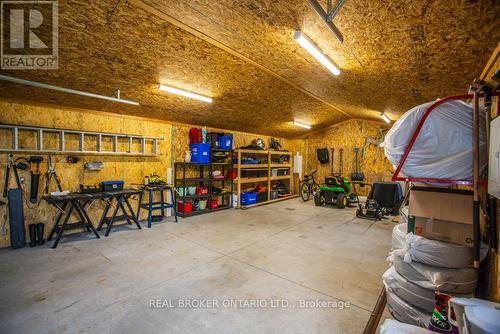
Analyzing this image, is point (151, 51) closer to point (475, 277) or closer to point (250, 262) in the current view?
point (250, 262)

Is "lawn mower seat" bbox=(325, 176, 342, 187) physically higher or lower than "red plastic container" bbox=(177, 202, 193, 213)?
higher

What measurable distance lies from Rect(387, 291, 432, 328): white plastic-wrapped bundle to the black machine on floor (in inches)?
156

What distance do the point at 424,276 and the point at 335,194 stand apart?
5.23m

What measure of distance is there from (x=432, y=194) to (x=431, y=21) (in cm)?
157

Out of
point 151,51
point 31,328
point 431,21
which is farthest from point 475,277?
point 151,51

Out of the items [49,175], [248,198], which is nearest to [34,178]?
[49,175]

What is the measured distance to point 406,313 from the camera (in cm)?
187

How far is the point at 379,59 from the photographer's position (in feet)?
9.86

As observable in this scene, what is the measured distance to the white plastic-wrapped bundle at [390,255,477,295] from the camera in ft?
5.51

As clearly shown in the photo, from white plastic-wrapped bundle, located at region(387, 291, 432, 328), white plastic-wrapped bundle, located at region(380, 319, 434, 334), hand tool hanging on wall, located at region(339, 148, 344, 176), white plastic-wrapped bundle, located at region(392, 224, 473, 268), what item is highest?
hand tool hanging on wall, located at region(339, 148, 344, 176)

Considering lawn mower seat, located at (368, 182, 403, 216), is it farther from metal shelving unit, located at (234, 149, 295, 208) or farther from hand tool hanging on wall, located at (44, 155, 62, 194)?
hand tool hanging on wall, located at (44, 155, 62, 194)

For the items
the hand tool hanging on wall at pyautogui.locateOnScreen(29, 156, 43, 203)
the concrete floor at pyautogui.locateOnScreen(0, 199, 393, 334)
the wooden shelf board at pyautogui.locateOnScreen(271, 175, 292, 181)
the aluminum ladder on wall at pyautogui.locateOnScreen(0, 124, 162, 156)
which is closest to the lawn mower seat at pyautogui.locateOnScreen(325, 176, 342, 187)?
the wooden shelf board at pyautogui.locateOnScreen(271, 175, 292, 181)

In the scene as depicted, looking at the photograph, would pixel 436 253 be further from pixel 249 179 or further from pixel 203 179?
pixel 249 179

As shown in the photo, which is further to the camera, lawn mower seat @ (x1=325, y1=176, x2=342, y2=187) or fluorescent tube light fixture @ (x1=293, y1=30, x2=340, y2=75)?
lawn mower seat @ (x1=325, y1=176, x2=342, y2=187)
